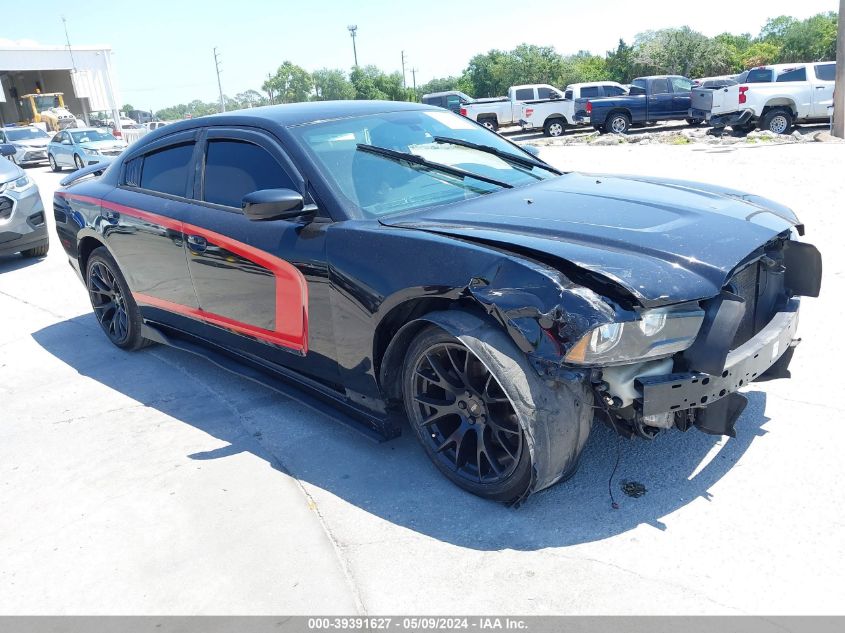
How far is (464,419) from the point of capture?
313cm

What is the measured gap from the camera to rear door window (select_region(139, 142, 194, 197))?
14.7 feet

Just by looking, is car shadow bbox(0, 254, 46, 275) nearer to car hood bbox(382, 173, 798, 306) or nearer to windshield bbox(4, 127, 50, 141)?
car hood bbox(382, 173, 798, 306)

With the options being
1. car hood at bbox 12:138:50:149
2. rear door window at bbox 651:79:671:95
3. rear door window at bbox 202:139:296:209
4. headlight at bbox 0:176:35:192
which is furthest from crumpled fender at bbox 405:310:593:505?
car hood at bbox 12:138:50:149

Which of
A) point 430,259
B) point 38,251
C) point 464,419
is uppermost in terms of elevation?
point 430,259

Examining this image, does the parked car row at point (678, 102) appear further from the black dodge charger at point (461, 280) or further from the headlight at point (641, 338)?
the headlight at point (641, 338)

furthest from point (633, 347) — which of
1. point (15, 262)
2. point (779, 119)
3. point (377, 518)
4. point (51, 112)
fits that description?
point (51, 112)

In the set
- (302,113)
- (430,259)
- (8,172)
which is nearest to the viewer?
(430,259)

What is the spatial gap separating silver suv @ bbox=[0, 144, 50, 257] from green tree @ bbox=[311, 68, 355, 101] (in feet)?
194

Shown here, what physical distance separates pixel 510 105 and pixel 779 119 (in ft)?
34.6

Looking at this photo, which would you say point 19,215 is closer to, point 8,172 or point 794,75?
point 8,172

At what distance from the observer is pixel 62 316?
668 cm

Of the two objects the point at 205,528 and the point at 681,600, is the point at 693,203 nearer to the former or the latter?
the point at 681,600

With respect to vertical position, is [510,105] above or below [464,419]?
above

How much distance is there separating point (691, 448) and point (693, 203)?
3.89ft
